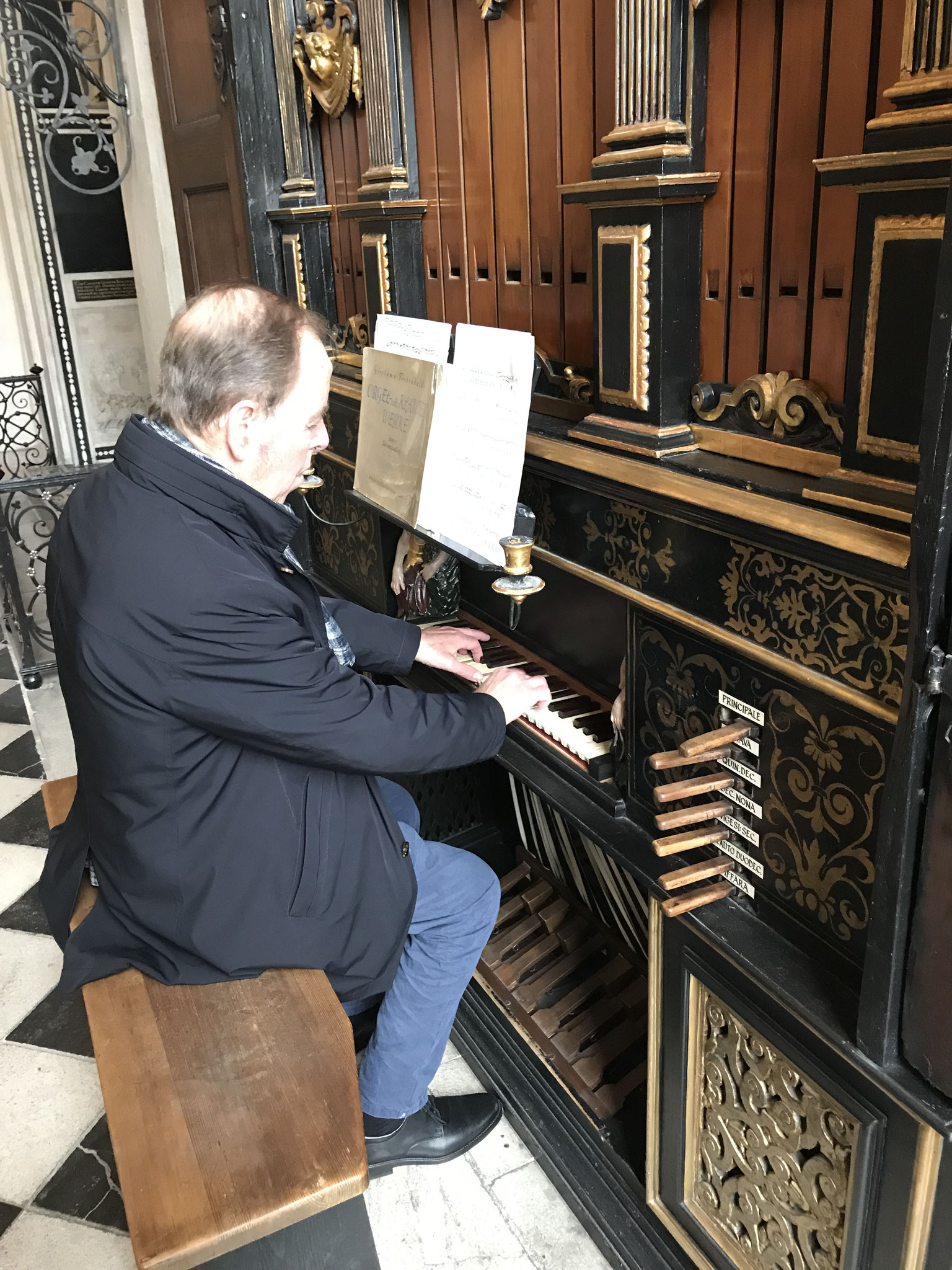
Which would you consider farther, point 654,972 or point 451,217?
point 451,217

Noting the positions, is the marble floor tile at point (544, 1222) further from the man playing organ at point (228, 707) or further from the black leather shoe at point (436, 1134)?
the man playing organ at point (228, 707)

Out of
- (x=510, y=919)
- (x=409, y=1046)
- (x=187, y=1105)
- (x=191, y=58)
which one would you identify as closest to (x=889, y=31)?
(x=187, y=1105)

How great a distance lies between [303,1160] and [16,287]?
6.62 metres

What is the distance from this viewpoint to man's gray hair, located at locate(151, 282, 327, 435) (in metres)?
1.60

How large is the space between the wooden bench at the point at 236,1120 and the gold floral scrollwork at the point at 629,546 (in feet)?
2.74

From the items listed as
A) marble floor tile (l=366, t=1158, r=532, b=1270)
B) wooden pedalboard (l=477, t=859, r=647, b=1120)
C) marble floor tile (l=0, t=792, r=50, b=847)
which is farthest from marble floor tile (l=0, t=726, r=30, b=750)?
marble floor tile (l=366, t=1158, r=532, b=1270)

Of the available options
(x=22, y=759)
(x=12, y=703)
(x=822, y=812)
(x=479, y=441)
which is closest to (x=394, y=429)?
(x=479, y=441)

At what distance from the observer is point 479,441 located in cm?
190

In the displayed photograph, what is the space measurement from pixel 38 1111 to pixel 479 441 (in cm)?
183

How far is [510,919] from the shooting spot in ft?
8.61

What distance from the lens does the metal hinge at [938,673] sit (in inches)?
40.2

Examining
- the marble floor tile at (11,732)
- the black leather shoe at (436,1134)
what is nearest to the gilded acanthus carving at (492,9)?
the black leather shoe at (436,1134)

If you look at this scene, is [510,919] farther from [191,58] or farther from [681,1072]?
[191,58]

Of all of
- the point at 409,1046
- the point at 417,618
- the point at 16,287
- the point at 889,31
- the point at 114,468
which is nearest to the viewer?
the point at 889,31
